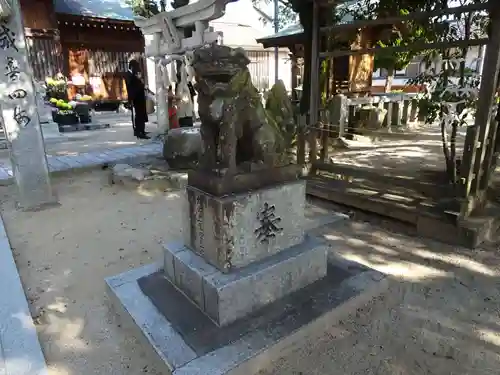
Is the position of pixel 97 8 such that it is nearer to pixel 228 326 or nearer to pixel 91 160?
pixel 91 160

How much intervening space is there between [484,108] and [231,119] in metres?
2.83

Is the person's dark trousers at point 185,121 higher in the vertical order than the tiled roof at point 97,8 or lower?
lower

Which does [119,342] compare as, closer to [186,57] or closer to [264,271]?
[264,271]

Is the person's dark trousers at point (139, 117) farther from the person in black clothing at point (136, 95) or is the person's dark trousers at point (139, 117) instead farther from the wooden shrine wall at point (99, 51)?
the wooden shrine wall at point (99, 51)

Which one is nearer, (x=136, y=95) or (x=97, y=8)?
(x=136, y=95)

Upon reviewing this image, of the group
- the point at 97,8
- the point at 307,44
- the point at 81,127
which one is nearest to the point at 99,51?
the point at 97,8

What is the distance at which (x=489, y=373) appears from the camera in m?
2.03

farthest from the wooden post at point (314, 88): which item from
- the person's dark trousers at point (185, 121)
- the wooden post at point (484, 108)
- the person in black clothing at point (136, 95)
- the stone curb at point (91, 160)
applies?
the person in black clothing at point (136, 95)

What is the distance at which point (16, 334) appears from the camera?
2.33 metres

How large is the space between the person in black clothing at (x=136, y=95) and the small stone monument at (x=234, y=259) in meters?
7.55

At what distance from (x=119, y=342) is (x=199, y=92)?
172 centimetres

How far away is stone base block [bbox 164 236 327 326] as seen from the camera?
7.30 ft

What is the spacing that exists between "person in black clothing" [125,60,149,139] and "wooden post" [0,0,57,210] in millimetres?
4686

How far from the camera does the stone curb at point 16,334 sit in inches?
82.0
